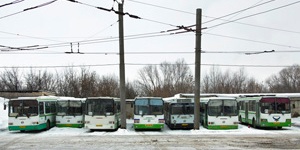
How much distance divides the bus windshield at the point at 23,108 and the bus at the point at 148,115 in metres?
8.29

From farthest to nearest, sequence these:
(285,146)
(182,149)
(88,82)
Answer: (88,82) < (285,146) < (182,149)

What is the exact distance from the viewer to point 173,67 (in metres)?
91.2

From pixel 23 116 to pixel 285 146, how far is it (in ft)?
65.5

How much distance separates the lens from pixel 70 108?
3139cm

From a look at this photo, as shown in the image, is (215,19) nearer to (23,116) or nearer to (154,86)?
(23,116)

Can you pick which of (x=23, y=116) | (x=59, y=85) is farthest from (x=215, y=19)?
(x=59, y=85)

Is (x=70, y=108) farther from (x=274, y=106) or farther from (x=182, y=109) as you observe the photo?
(x=274, y=106)

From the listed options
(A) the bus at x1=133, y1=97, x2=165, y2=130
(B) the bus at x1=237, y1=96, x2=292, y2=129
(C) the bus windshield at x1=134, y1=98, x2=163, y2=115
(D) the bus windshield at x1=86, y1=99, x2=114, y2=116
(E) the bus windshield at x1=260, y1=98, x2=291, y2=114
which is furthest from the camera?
(E) the bus windshield at x1=260, y1=98, x2=291, y2=114

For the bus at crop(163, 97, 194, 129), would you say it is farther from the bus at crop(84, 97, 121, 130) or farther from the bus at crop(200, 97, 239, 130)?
the bus at crop(84, 97, 121, 130)

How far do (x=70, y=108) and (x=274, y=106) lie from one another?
18106 millimetres

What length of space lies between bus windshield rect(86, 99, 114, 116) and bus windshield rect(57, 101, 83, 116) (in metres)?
3.52

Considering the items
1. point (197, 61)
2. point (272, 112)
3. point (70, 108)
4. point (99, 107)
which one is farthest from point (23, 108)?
point (272, 112)

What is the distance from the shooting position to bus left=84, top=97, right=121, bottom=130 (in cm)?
2791

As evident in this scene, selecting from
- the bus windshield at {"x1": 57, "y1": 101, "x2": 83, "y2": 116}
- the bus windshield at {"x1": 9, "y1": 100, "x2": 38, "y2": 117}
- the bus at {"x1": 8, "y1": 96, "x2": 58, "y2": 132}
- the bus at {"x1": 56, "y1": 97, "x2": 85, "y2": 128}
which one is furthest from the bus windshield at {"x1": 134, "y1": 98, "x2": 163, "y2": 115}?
the bus windshield at {"x1": 9, "y1": 100, "x2": 38, "y2": 117}
